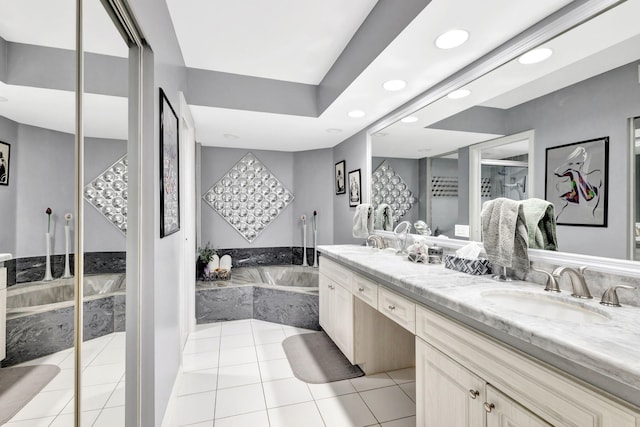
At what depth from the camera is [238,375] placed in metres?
2.41

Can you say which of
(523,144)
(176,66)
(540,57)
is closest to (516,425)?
(523,144)

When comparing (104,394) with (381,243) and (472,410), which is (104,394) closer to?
(472,410)

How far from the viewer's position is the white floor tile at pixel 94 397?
0.89m

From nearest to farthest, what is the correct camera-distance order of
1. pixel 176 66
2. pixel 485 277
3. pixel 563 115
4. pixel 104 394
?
pixel 104 394 → pixel 563 115 → pixel 485 277 → pixel 176 66

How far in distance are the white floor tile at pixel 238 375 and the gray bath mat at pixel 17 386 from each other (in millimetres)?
1755

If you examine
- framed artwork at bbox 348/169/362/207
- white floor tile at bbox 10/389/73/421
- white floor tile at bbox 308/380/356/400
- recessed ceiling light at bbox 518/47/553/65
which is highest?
recessed ceiling light at bbox 518/47/553/65

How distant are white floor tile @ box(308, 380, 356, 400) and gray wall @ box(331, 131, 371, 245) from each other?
1637 mm

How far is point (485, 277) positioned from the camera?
166 cm

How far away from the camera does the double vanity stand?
80 centimetres

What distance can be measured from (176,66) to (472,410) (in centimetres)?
251

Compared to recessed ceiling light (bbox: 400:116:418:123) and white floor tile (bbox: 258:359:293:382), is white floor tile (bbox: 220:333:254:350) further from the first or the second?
recessed ceiling light (bbox: 400:116:418:123)

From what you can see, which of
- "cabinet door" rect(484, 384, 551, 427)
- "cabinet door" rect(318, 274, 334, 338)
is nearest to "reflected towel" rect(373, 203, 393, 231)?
"cabinet door" rect(318, 274, 334, 338)

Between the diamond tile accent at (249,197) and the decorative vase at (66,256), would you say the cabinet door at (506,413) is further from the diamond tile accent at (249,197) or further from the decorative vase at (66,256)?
the diamond tile accent at (249,197)

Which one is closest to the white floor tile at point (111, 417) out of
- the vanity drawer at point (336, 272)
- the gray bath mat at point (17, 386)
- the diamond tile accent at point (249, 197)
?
the gray bath mat at point (17, 386)
